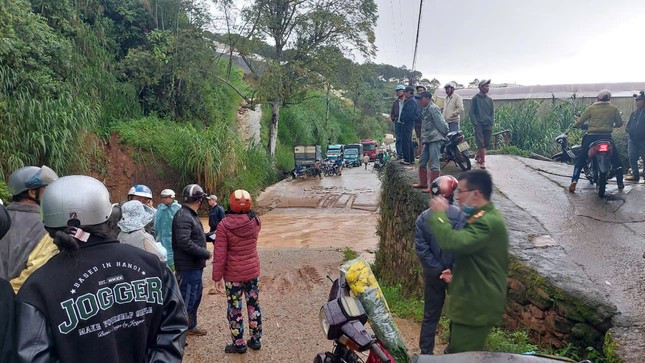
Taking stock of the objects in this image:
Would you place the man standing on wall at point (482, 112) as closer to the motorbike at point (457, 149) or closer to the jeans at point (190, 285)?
the motorbike at point (457, 149)

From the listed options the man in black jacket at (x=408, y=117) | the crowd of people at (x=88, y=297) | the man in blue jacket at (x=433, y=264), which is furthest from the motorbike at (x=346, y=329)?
the man in black jacket at (x=408, y=117)

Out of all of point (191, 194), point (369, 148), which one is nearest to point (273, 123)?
point (369, 148)

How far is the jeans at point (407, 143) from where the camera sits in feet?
28.3

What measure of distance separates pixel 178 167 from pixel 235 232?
12667mm

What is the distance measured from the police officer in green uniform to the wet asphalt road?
1220 millimetres

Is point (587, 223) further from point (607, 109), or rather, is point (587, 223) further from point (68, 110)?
point (68, 110)

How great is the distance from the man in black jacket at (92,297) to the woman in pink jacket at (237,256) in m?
2.41

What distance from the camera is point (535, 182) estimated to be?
868 cm

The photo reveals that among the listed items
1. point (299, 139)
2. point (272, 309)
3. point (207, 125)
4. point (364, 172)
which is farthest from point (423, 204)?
point (299, 139)

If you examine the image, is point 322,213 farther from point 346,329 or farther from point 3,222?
point 3,222

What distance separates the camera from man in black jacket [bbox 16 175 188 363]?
1789 millimetres

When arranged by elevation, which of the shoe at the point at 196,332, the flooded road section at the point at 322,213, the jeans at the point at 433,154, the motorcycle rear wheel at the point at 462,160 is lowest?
the flooded road section at the point at 322,213

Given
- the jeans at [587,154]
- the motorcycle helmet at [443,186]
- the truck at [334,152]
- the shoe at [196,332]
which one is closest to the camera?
the motorcycle helmet at [443,186]

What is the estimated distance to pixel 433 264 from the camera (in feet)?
13.0
